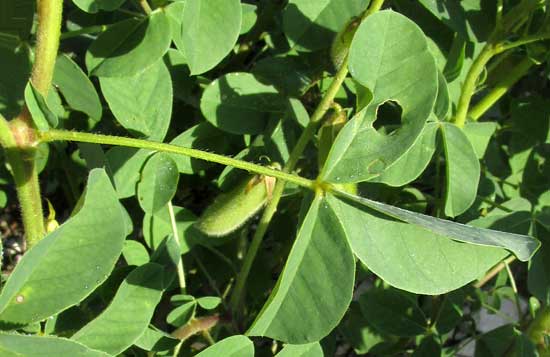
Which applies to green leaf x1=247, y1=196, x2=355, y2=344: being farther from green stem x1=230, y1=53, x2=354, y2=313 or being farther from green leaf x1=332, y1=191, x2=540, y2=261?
green stem x1=230, y1=53, x2=354, y2=313

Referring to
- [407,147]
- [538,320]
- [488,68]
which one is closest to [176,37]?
[407,147]

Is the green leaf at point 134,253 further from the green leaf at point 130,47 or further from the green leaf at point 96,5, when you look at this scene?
the green leaf at point 96,5

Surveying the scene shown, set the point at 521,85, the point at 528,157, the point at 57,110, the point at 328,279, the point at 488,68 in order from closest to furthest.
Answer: the point at 328,279
the point at 57,110
the point at 488,68
the point at 528,157
the point at 521,85

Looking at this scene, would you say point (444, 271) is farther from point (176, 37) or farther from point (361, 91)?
point (176, 37)

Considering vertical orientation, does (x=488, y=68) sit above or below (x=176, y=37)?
below

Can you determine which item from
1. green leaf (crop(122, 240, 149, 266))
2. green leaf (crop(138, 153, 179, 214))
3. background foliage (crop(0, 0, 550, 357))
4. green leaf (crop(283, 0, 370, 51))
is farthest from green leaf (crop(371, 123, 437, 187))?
green leaf (crop(122, 240, 149, 266))

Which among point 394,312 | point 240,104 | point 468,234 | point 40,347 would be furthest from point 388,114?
point 40,347

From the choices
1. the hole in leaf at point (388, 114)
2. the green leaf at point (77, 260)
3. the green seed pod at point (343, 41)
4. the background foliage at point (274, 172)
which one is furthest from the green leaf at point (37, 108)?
the hole in leaf at point (388, 114)
